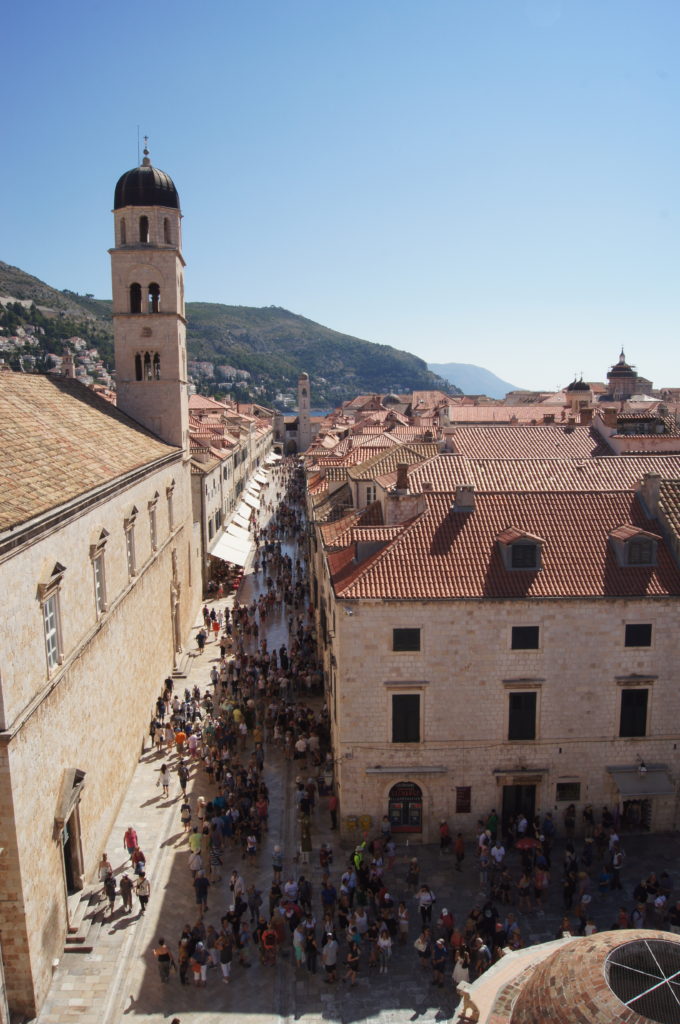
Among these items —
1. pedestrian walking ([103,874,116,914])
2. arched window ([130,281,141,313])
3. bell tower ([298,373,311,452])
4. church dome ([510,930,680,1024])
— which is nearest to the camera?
church dome ([510,930,680,1024])

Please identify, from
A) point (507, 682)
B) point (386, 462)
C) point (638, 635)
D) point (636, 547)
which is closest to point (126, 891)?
point (507, 682)

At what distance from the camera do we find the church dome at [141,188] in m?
34.3

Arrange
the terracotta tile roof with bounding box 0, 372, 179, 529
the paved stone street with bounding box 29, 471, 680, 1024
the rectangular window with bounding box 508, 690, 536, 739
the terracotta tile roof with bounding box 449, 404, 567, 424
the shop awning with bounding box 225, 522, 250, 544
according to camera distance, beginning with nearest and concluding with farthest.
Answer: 1. the paved stone street with bounding box 29, 471, 680, 1024
2. the terracotta tile roof with bounding box 0, 372, 179, 529
3. the rectangular window with bounding box 508, 690, 536, 739
4. the shop awning with bounding box 225, 522, 250, 544
5. the terracotta tile roof with bounding box 449, 404, 567, 424

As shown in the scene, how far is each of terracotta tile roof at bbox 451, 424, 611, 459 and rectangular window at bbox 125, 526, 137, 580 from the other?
17.1m

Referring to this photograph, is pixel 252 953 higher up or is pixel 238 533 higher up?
pixel 238 533

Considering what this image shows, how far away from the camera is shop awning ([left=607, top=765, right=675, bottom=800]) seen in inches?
790

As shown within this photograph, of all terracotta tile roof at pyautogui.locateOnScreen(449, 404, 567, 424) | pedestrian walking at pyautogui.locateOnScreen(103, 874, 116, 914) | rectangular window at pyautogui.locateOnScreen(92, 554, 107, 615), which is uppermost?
terracotta tile roof at pyautogui.locateOnScreen(449, 404, 567, 424)

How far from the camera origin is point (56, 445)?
21.7 m

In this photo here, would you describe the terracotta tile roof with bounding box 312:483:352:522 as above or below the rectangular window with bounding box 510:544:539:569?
below

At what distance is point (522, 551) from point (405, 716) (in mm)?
5260

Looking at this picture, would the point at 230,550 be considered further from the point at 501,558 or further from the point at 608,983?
the point at 608,983

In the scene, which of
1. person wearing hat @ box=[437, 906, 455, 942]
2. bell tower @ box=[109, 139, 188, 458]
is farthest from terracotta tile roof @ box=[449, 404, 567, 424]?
person wearing hat @ box=[437, 906, 455, 942]

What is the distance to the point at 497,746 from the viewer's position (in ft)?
66.9

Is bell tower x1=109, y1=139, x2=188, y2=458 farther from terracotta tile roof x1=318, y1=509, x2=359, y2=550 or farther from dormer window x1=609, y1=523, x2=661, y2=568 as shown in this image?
dormer window x1=609, y1=523, x2=661, y2=568
